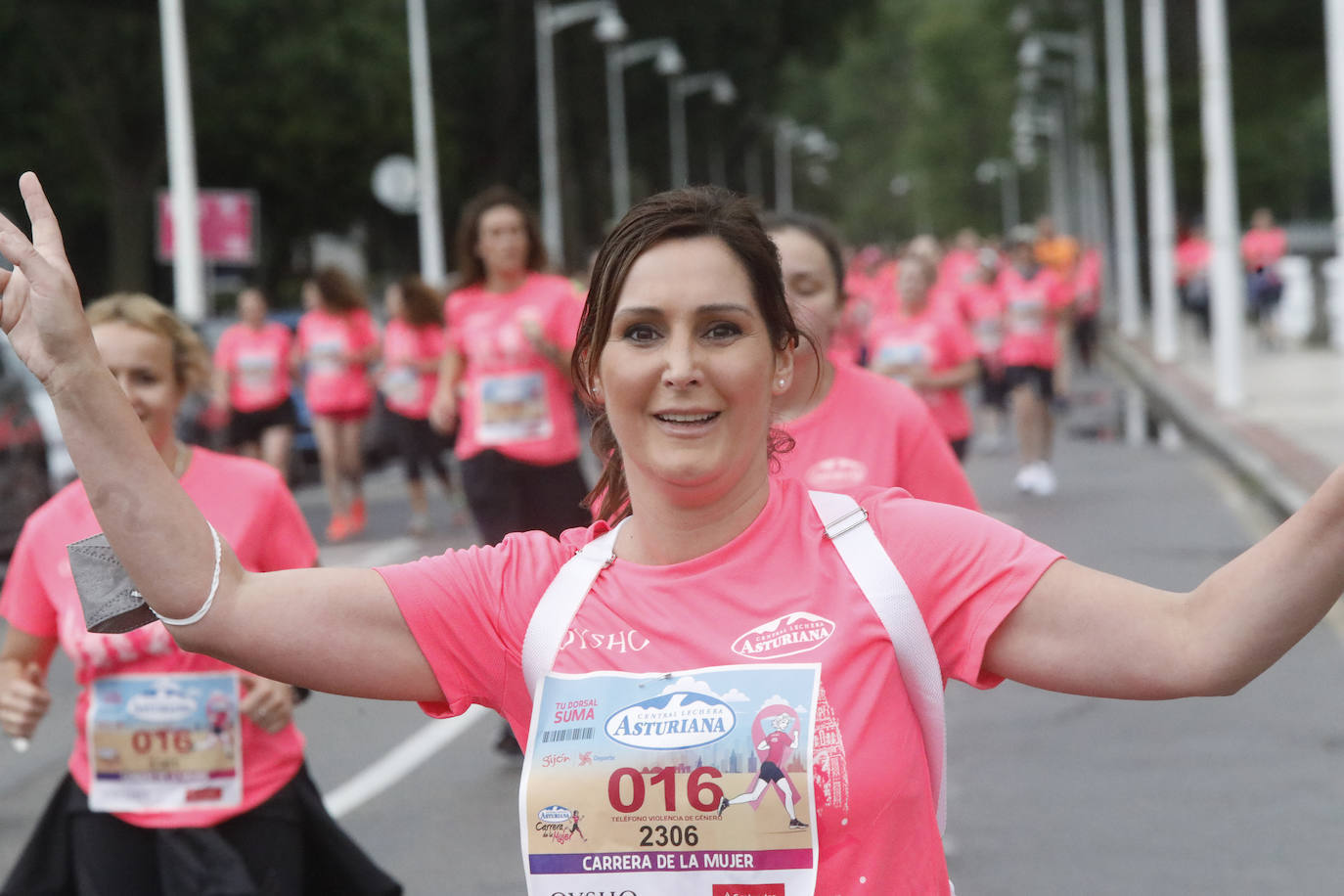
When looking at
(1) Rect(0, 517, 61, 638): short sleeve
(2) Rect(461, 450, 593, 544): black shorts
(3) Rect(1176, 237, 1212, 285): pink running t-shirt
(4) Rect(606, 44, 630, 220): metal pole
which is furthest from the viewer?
(4) Rect(606, 44, 630, 220): metal pole

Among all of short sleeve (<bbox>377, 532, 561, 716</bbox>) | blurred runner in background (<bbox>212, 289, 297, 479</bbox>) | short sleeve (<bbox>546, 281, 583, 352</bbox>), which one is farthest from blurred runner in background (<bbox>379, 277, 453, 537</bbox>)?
short sleeve (<bbox>377, 532, 561, 716</bbox>)

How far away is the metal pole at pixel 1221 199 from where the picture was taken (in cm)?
2220

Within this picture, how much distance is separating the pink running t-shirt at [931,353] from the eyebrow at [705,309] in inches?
343

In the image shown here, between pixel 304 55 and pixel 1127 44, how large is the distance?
18.8 metres

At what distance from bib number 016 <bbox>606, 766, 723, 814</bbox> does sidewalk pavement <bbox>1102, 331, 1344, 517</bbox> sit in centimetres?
1088

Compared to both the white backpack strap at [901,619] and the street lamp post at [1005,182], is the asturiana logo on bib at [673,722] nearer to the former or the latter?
the white backpack strap at [901,619]

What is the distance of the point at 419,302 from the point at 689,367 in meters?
12.6

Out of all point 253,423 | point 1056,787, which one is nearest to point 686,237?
point 1056,787

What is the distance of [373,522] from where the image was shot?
52.9 feet

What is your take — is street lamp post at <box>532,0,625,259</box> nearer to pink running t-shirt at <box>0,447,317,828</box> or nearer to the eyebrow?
pink running t-shirt at <box>0,447,317,828</box>

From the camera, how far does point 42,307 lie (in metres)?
2.48

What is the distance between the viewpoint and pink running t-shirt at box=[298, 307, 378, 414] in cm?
1545

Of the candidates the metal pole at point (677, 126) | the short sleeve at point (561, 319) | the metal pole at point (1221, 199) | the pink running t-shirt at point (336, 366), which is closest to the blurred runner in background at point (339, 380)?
the pink running t-shirt at point (336, 366)

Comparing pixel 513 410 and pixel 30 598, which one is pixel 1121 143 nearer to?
pixel 513 410
